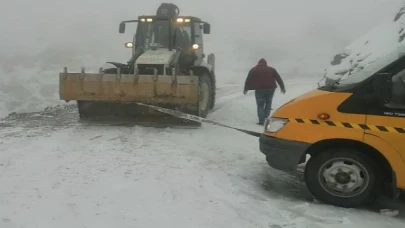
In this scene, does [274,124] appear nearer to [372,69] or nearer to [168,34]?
[372,69]

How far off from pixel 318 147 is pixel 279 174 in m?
1.30

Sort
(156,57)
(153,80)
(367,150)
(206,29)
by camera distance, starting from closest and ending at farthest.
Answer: (367,150) < (153,80) < (156,57) < (206,29)

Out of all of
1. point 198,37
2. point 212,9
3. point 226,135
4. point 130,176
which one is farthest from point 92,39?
point 130,176

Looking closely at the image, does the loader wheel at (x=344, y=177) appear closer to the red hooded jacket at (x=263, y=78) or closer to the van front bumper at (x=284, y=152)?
the van front bumper at (x=284, y=152)

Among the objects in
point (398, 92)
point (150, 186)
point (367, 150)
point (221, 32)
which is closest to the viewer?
point (398, 92)

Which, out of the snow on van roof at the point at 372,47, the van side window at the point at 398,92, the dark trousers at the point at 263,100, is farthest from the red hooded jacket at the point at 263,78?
the van side window at the point at 398,92

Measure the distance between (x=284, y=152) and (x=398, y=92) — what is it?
1.38m

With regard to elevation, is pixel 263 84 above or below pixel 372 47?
below

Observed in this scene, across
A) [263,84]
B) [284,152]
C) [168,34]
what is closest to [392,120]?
[284,152]

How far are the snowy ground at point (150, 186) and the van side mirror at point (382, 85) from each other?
1.27m

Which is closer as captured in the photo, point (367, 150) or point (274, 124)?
point (367, 150)

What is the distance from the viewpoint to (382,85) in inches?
181

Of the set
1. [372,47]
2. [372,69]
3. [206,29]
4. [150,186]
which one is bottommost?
[150,186]

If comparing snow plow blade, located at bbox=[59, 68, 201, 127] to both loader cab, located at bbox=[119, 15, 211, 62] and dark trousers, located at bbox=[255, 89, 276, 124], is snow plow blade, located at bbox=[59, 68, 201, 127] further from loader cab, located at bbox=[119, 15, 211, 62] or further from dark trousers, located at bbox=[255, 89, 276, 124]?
loader cab, located at bbox=[119, 15, 211, 62]
